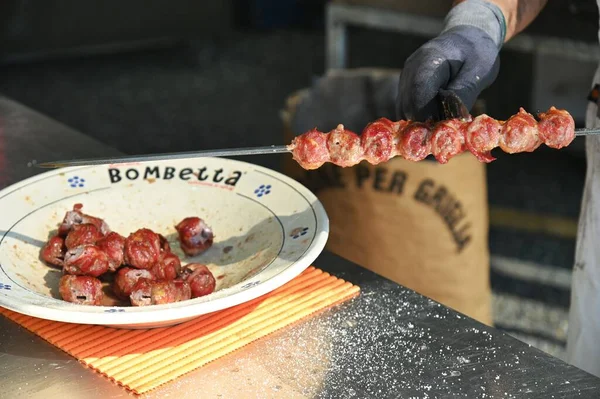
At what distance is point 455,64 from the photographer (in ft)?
5.50

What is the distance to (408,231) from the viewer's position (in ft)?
8.86

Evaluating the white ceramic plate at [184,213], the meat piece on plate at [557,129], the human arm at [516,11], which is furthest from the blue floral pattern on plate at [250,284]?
the human arm at [516,11]

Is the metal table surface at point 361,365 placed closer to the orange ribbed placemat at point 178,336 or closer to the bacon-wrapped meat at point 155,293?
the orange ribbed placemat at point 178,336

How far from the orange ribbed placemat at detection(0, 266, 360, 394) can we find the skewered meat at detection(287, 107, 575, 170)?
0.79 feet

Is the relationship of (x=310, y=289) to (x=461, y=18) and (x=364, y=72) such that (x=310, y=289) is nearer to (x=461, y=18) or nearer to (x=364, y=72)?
(x=461, y=18)

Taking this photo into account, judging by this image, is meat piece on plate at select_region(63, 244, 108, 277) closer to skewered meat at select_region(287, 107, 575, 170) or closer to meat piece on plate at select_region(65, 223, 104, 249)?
meat piece on plate at select_region(65, 223, 104, 249)

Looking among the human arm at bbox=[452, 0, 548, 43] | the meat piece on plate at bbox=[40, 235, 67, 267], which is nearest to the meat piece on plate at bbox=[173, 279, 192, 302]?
the meat piece on plate at bbox=[40, 235, 67, 267]

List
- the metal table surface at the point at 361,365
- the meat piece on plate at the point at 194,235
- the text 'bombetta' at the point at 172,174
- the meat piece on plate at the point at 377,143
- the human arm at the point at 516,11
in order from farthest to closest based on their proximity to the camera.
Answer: the human arm at the point at 516,11 → the text 'bombetta' at the point at 172,174 → the meat piece on plate at the point at 194,235 → the meat piece on plate at the point at 377,143 → the metal table surface at the point at 361,365

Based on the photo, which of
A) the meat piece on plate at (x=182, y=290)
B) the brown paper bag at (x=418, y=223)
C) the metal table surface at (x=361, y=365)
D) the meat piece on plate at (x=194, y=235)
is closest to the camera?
the metal table surface at (x=361, y=365)

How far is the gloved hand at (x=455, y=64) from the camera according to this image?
163cm

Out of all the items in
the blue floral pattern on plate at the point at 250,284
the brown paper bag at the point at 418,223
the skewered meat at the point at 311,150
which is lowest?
the brown paper bag at the point at 418,223

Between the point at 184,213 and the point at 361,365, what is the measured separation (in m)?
0.56

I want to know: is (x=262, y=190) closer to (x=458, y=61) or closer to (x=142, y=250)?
(x=142, y=250)

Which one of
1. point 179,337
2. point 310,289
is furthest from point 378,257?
point 179,337
